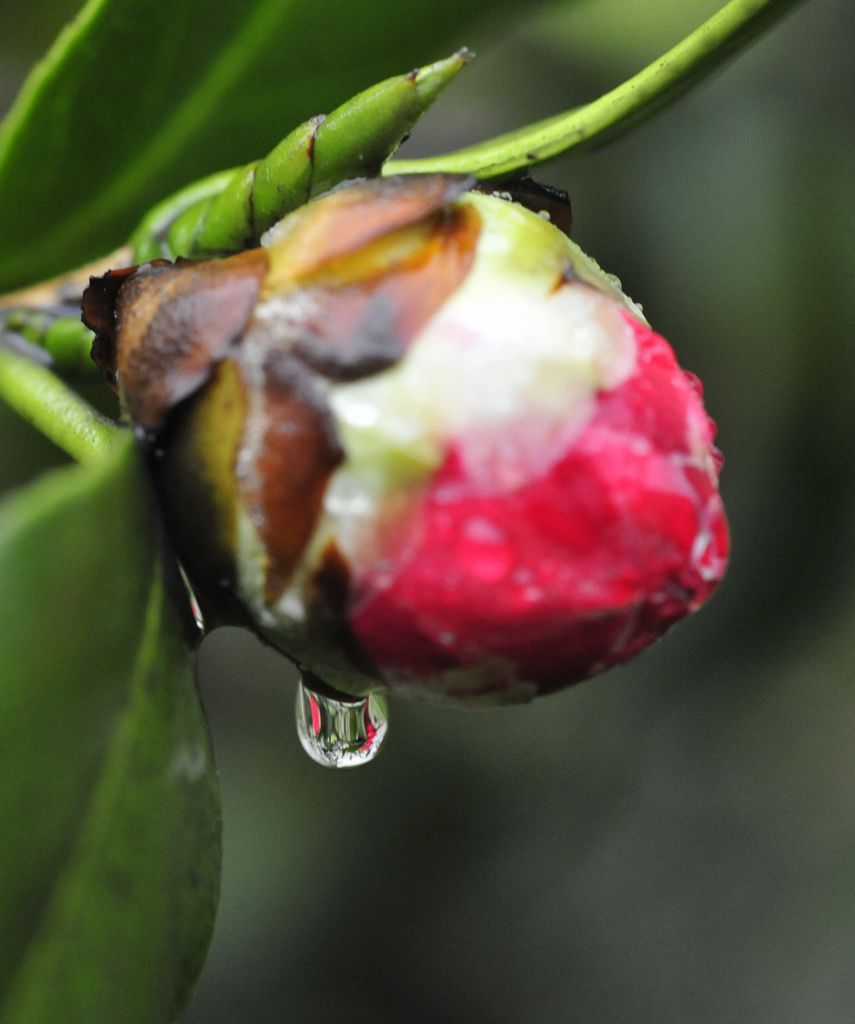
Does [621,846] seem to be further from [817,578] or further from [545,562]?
[545,562]

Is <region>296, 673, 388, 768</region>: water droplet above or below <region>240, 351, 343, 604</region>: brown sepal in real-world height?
below

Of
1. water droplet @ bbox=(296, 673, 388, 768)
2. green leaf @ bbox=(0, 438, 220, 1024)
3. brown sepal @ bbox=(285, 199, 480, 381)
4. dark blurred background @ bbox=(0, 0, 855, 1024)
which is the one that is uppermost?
brown sepal @ bbox=(285, 199, 480, 381)

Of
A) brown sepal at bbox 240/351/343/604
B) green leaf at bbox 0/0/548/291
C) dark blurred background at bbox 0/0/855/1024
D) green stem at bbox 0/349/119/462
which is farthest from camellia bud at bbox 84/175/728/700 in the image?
dark blurred background at bbox 0/0/855/1024

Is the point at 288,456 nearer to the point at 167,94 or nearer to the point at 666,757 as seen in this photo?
the point at 167,94

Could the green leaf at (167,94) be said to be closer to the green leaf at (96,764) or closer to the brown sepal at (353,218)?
the brown sepal at (353,218)

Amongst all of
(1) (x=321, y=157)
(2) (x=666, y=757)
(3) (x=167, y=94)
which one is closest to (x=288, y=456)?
(1) (x=321, y=157)

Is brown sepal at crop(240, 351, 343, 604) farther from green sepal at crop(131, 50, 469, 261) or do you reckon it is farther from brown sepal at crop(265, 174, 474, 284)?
green sepal at crop(131, 50, 469, 261)
